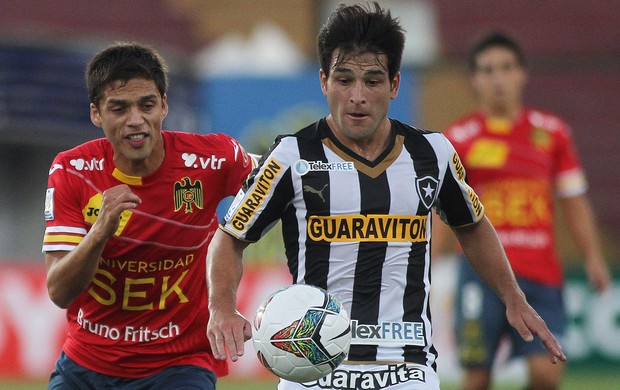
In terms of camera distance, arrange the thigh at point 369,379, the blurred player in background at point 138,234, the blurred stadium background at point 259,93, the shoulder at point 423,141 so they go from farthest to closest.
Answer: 1. the blurred stadium background at point 259,93
2. the blurred player in background at point 138,234
3. the shoulder at point 423,141
4. the thigh at point 369,379

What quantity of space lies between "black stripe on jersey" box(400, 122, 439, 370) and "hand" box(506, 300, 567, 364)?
0.37 metres

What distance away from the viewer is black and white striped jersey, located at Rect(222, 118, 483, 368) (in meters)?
4.94

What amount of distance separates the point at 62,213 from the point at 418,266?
158 centimetres

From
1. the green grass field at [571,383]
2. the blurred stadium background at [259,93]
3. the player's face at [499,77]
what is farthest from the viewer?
the blurred stadium background at [259,93]

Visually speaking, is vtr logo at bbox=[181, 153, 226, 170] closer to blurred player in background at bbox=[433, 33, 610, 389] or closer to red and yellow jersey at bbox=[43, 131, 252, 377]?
red and yellow jersey at bbox=[43, 131, 252, 377]

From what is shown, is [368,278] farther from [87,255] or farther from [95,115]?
[95,115]

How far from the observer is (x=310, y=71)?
50.9 feet

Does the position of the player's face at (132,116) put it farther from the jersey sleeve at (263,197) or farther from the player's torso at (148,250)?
the jersey sleeve at (263,197)

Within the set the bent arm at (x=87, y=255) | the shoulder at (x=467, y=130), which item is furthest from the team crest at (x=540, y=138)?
the bent arm at (x=87, y=255)

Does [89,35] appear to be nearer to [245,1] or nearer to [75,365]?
[245,1]

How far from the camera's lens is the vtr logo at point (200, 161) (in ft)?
18.9

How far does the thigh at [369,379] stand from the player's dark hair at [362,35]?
45.3 inches

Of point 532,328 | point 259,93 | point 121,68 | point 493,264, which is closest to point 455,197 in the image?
point 493,264

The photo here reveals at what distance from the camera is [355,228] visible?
4.96 metres
